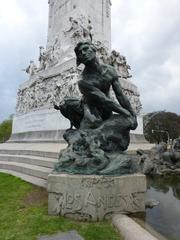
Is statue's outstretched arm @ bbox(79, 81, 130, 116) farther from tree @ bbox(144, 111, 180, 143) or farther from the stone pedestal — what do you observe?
tree @ bbox(144, 111, 180, 143)

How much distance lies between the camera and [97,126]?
565cm

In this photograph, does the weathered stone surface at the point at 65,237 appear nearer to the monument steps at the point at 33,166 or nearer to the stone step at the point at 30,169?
the monument steps at the point at 33,166

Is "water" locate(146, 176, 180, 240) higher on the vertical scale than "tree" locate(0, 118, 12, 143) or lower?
lower

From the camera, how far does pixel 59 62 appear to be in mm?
20078

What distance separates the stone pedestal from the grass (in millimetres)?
175

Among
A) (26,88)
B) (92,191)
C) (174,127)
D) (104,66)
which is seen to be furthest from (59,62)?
(174,127)

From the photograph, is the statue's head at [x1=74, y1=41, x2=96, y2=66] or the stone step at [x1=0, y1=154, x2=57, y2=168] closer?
the statue's head at [x1=74, y1=41, x2=96, y2=66]

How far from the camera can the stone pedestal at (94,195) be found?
442 centimetres

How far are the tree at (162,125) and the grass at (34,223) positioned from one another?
53.5 meters

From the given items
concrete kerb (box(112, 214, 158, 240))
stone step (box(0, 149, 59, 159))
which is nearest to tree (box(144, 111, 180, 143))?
stone step (box(0, 149, 59, 159))

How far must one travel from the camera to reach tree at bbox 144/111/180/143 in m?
58.1

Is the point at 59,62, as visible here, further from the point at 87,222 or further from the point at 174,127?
the point at 174,127

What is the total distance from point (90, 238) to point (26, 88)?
20474 millimetres

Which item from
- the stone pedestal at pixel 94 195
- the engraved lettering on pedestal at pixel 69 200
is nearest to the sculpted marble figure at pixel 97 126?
the stone pedestal at pixel 94 195
